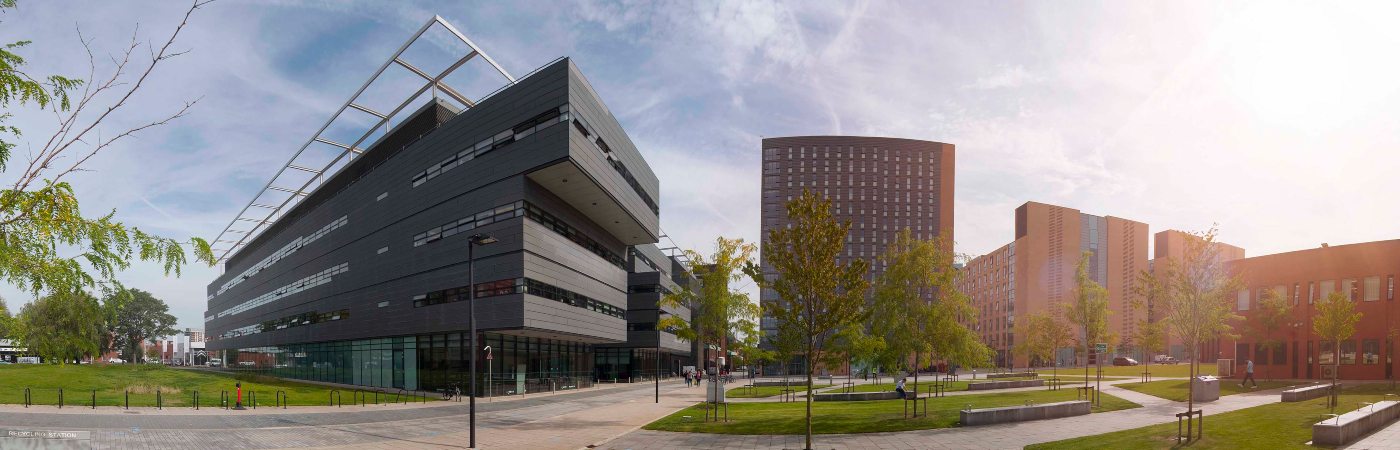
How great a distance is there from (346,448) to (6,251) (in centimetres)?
1542

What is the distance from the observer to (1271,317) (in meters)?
48.1

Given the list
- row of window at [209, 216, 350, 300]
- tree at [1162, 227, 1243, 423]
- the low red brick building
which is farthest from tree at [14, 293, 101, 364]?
row of window at [209, 216, 350, 300]

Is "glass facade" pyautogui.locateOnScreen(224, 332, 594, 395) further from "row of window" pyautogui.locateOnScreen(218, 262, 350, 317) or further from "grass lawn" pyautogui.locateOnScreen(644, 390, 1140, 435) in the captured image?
"grass lawn" pyautogui.locateOnScreen(644, 390, 1140, 435)

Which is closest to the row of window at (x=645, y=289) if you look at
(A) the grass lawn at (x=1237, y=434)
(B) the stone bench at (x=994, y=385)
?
(B) the stone bench at (x=994, y=385)

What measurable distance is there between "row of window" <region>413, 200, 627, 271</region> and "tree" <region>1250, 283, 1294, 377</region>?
4931 centimetres

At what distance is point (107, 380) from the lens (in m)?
A: 45.0

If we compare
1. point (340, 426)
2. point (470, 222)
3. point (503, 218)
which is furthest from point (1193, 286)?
point (470, 222)

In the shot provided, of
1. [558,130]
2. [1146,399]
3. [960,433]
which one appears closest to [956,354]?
[1146,399]

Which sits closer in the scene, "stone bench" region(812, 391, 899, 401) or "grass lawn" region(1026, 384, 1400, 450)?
"grass lawn" region(1026, 384, 1400, 450)

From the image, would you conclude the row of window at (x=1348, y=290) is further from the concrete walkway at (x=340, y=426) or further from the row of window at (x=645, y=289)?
the row of window at (x=645, y=289)

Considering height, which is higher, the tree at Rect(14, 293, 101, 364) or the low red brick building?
the tree at Rect(14, 293, 101, 364)

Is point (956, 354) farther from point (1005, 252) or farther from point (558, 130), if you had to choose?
point (1005, 252)

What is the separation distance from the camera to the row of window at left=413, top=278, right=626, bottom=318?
4456 centimetres

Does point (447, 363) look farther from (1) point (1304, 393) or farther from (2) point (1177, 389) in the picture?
(1) point (1304, 393)
